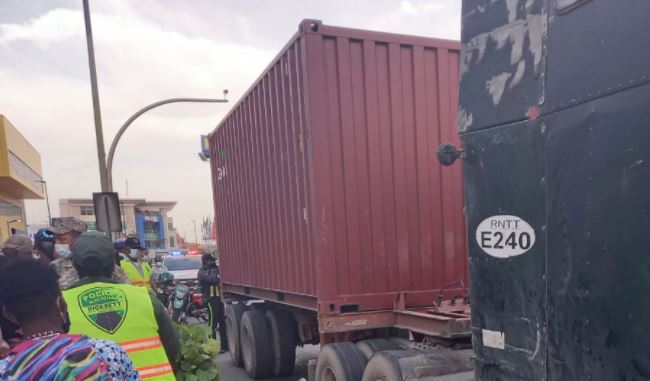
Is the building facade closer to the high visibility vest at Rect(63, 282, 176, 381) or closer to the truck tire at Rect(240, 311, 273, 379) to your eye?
the truck tire at Rect(240, 311, 273, 379)

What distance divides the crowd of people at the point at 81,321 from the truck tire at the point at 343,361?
1.65 m

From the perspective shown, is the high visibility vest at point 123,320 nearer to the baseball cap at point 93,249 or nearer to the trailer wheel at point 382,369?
the baseball cap at point 93,249

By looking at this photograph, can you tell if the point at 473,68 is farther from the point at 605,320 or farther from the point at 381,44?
the point at 381,44

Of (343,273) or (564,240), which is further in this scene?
(343,273)

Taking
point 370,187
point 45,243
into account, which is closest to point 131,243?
point 45,243

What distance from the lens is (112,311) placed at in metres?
2.32

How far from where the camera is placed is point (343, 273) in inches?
168

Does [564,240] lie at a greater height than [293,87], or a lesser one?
lesser

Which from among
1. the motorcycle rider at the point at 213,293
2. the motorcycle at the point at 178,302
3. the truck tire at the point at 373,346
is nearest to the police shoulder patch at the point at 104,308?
the truck tire at the point at 373,346

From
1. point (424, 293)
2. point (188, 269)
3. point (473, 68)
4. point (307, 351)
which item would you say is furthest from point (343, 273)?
point (188, 269)

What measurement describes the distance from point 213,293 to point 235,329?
1826 mm

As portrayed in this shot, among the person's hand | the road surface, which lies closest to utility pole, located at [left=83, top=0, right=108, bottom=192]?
the road surface

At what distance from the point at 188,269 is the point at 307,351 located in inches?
297

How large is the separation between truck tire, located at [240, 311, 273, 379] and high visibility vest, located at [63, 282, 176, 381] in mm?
4418
